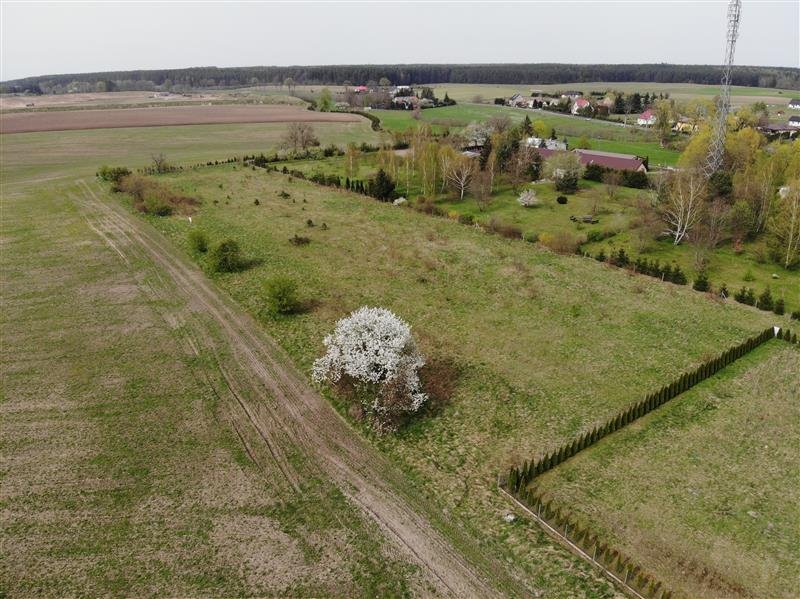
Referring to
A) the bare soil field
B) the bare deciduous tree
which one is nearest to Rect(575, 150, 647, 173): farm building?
the bare deciduous tree

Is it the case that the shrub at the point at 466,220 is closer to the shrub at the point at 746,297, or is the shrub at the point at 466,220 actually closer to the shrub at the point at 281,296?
the shrub at the point at 746,297

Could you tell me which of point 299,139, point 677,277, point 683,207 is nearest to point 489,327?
point 677,277

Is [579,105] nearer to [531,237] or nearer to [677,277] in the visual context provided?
[531,237]

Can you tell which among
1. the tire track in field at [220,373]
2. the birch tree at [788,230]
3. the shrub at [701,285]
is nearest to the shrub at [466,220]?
the shrub at [701,285]

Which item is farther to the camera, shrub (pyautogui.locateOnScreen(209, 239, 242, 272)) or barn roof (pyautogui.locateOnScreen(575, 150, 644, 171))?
barn roof (pyautogui.locateOnScreen(575, 150, 644, 171))

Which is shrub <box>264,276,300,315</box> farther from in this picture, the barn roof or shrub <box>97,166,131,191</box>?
the barn roof

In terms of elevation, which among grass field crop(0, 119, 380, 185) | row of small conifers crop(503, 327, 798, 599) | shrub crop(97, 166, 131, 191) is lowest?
row of small conifers crop(503, 327, 798, 599)

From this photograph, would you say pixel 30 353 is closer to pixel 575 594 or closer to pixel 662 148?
pixel 575 594
